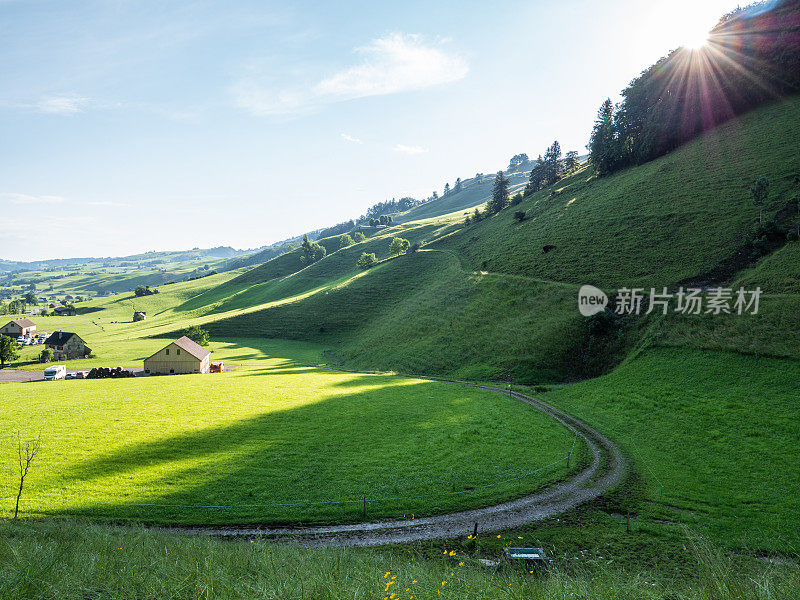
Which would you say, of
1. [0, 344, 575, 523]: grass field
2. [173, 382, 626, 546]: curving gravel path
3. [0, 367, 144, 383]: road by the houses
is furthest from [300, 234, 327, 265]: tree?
[173, 382, 626, 546]: curving gravel path

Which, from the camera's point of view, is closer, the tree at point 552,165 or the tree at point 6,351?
the tree at point 6,351

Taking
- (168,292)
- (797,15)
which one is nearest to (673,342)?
(797,15)

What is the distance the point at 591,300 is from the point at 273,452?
52.2m

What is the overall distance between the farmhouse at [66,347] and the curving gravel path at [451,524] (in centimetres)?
8766

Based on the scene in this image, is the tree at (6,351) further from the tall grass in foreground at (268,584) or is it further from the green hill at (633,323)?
the tall grass in foreground at (268,584)

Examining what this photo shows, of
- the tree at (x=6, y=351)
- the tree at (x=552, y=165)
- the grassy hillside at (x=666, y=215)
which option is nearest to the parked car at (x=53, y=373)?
the tree at (x=6, y=351)

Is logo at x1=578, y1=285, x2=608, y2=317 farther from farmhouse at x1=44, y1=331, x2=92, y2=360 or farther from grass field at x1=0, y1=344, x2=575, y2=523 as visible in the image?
farmhouse at x1=44, y1=331, x2=92, y2=360

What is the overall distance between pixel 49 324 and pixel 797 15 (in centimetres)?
25547

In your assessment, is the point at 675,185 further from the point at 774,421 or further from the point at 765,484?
the point at 765,484

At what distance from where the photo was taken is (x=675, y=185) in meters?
75.1

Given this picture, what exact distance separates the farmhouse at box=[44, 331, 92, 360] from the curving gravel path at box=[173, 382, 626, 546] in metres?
87.7

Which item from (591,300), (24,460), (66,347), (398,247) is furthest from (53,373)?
(398,247)

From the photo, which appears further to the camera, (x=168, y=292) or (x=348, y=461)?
(x=168, y=292)

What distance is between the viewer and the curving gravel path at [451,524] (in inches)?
672
